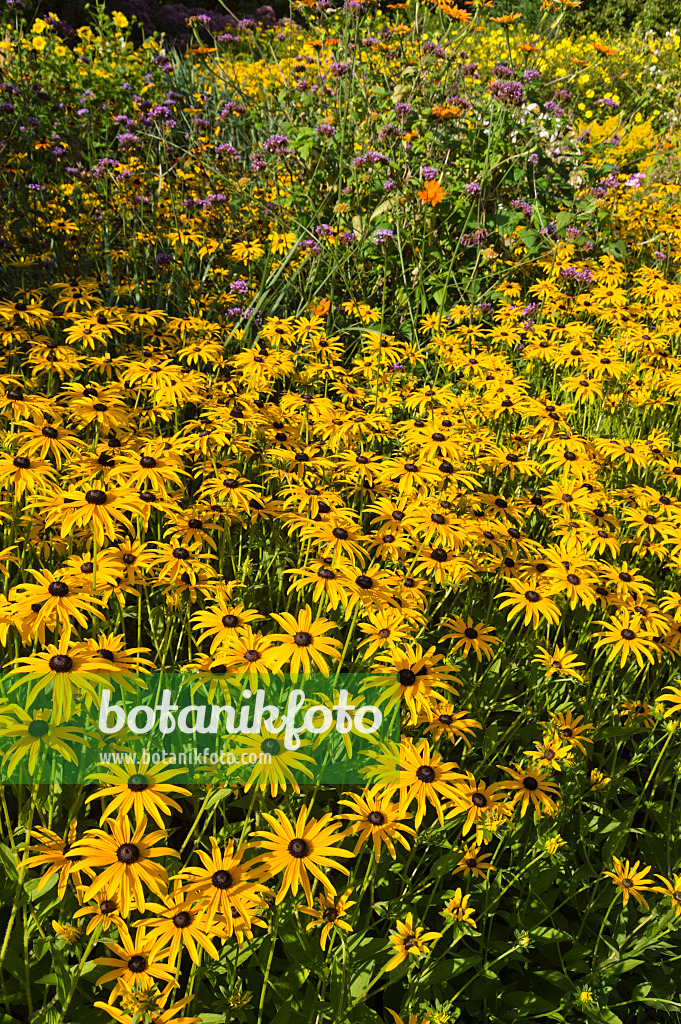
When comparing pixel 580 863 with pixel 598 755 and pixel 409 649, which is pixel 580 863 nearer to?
pixel 598 755

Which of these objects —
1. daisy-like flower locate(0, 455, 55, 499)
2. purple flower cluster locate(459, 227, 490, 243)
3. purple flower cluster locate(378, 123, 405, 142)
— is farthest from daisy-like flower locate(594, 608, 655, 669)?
purple flower cluster locate(378, 123, 405, 142)

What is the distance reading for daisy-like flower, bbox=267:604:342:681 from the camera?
1828 mm

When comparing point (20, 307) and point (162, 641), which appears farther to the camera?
point (20, 307)

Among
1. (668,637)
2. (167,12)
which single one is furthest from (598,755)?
(167,12)

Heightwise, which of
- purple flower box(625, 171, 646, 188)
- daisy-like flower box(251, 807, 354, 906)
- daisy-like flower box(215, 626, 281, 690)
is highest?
purple flower box(625, 171, 646, 188)

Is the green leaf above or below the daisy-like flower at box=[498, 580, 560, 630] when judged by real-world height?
below

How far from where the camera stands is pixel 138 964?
1.48m

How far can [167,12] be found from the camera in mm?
13766

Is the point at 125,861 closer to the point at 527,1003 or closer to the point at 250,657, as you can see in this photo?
the point at 250,657

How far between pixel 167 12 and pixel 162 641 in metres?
15.6

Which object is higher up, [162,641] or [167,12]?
[167,12]

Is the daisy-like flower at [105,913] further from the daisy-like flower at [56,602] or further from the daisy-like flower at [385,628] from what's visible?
the daisy-like flower at [385,628]

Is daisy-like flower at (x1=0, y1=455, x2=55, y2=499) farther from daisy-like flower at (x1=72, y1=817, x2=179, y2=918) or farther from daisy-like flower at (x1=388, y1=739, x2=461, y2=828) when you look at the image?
daisy-like flower at (x1=388, y1=739, x2=461, y2=828)

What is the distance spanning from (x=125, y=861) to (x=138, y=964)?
22 cm
